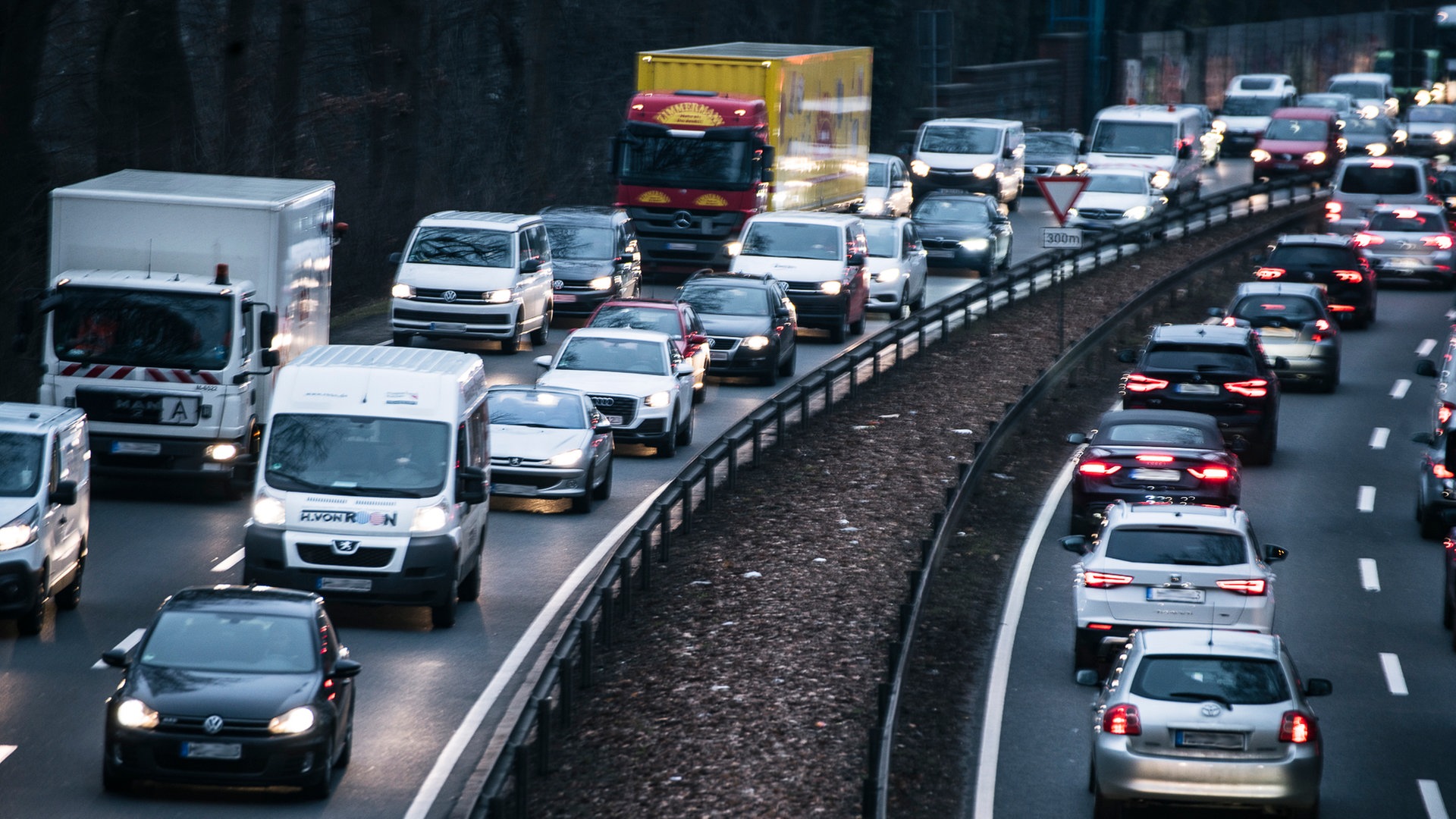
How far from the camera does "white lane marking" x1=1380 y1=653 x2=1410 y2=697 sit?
17.7 m

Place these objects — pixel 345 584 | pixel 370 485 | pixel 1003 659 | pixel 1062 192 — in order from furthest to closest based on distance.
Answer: pixel 1062 192 < pixel 1003 659 < pixel 370 485 < pixel 345 584

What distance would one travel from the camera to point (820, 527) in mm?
22703

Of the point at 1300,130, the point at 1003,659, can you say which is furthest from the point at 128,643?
the point at 1300,130

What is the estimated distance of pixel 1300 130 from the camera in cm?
6134

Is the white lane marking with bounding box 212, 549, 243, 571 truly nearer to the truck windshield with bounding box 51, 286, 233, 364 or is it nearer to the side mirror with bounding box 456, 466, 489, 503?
the truck windshield with bounding box 51, 286, 233, 364

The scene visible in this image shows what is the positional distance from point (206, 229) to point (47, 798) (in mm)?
10571

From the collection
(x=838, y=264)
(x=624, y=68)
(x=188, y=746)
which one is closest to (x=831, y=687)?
(x=188, y=746)

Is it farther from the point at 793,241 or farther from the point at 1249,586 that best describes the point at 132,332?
the point at 793,241

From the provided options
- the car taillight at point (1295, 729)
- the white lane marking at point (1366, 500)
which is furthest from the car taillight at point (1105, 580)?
the white lane marking at point (1366, 500)

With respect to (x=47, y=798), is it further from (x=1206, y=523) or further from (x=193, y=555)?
(x=1206, y=523)

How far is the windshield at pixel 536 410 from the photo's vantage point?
2252cm

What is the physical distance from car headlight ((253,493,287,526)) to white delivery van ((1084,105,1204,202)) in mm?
38447

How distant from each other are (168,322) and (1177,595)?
36.5 feet

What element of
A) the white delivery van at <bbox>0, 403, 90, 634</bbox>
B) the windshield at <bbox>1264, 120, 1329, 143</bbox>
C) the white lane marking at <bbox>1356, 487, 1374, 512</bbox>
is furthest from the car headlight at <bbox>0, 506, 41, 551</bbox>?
the windshield at <bbox>1264, 120, 1329, 143</bbox>
